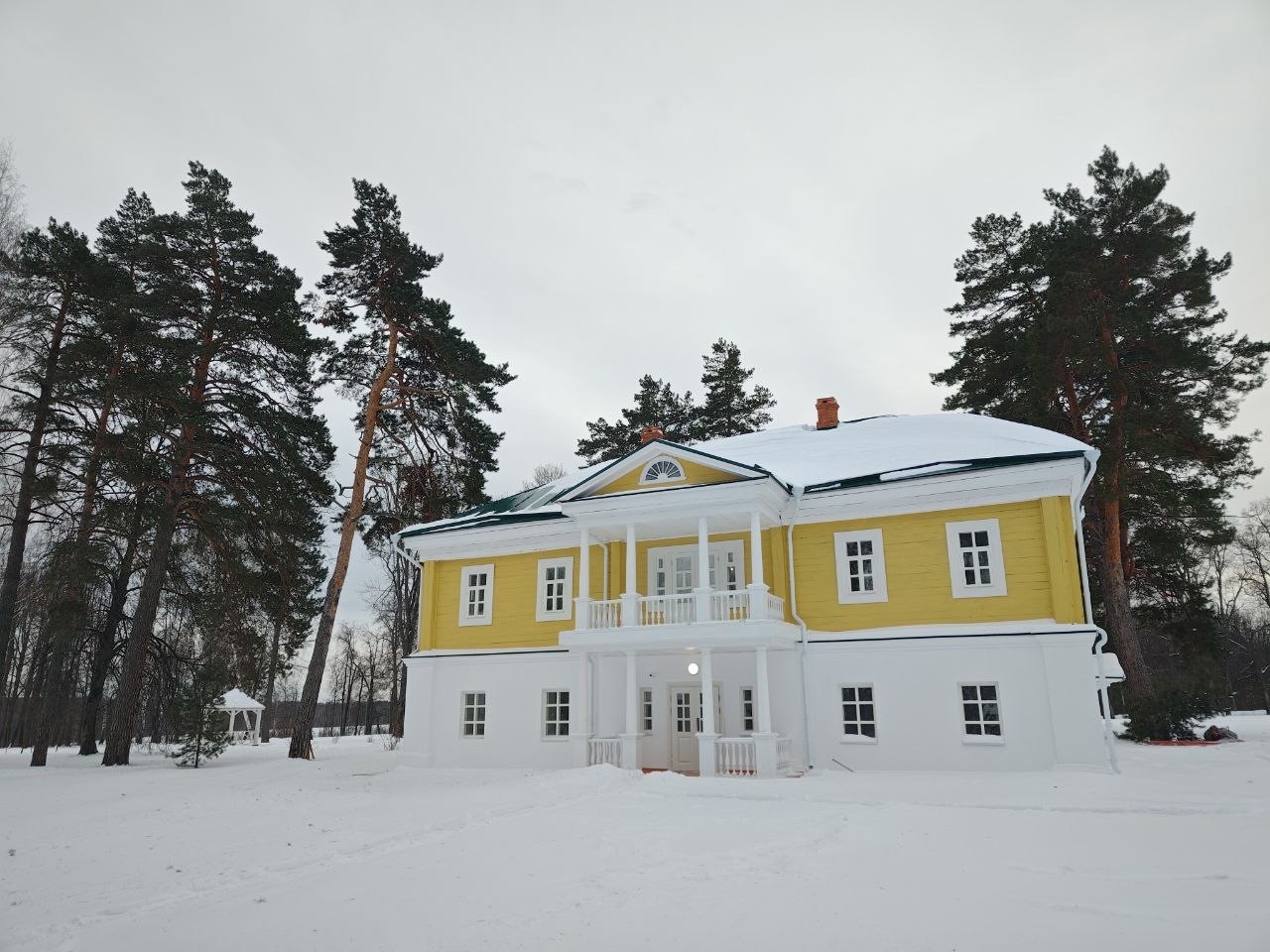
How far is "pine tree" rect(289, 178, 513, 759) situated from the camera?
2220 cm

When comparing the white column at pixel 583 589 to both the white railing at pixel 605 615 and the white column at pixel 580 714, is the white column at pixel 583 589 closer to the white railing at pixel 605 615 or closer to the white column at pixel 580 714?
the white railing at pixel 605 615

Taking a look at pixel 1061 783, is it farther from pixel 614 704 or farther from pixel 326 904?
pixel 326 904

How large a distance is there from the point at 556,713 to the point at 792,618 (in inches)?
250

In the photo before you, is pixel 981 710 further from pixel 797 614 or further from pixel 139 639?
pixel 139 639

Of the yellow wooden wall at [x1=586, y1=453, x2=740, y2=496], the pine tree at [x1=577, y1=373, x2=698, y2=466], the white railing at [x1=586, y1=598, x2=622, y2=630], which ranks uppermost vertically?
the pine tree at [x1=577, y1=373, x2=698, y2=466]

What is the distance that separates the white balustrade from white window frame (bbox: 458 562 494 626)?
4.69 metres

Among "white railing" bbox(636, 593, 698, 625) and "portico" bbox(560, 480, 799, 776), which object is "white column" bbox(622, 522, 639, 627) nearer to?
"portico" bbox(560, 480, 799, 776)

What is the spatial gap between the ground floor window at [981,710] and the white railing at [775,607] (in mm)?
3724

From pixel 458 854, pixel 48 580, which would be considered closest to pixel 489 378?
pixel 48 580

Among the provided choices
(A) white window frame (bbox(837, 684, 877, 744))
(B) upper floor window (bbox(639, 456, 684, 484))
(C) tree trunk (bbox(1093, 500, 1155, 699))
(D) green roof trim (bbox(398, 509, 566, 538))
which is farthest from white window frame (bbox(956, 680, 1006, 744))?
(C) tree trunk (bbox(1093, 500, 1155, 699))

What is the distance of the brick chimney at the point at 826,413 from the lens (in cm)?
2086

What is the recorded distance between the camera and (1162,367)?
75.3ft

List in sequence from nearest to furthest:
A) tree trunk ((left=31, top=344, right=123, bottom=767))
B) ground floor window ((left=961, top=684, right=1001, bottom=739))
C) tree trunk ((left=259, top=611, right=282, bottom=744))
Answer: ground floor window ((left=961, top=684, right=1001, bottom=739)), tree trunk ((left=31, top=344, right=123, bottom=767)), tree trunk ((left=259, top=611, right=282, bottom=744))

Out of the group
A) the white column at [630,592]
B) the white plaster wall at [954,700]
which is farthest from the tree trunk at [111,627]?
the white plaster wall at [954,700]
